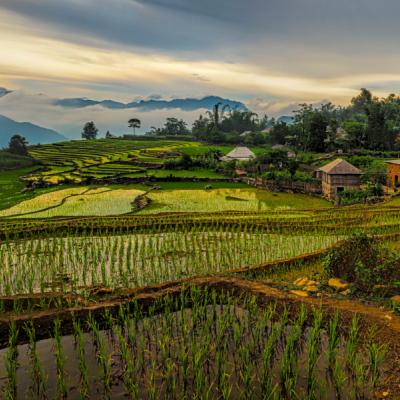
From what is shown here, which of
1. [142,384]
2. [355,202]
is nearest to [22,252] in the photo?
[142,384]

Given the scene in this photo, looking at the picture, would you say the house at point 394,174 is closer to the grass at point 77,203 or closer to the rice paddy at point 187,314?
the rice paddy at point 187,314

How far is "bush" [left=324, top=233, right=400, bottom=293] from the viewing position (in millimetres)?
8531

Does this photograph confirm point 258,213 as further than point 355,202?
No

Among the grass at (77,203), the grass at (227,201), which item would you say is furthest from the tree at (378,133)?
the grass at (77,203)

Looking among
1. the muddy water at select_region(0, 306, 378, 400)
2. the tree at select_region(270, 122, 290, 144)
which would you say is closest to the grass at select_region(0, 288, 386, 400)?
the muddy water at select_region(0, 306, 378, 400)

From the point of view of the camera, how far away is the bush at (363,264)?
853 cm

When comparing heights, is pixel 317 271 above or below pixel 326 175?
below

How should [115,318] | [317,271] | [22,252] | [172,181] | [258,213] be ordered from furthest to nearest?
[172,181], [258,213], [22,252], [317,271], [115,318]

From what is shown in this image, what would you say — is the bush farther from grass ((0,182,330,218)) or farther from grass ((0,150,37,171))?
grass ((0,150,37,171))

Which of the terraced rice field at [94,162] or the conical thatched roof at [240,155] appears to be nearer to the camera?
the terraced rice field at [94,162]

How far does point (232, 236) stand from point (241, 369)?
8375mm

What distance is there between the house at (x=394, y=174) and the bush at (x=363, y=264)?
21.2 m

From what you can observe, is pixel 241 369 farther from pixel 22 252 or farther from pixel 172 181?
pixel 172 181

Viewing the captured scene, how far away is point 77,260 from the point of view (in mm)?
11391
